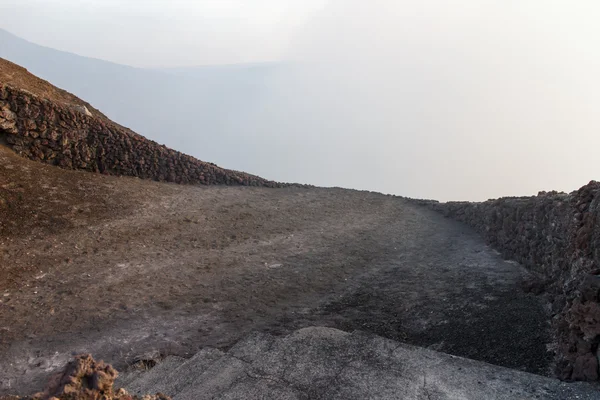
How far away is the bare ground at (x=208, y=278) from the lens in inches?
266

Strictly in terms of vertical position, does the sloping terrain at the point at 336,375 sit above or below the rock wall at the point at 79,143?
below

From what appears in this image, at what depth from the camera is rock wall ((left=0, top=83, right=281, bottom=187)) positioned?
1221 cm

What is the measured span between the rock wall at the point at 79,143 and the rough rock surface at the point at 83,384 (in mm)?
10966

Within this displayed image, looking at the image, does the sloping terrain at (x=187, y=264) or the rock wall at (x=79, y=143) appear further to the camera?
the rock wall at (x=79, y=143)

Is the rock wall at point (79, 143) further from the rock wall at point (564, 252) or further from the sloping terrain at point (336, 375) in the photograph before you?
the rock wall at point (564, 252)

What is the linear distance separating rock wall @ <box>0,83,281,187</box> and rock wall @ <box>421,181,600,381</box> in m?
10.1

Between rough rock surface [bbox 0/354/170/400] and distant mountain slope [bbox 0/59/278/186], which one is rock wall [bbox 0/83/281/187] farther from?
rough rock surface [bbox 0/354/170/400]

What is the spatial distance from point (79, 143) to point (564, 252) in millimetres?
12765

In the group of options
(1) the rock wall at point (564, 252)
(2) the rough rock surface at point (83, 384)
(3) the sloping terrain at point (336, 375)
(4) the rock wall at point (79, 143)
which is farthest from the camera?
(4) the rock wall at point (79, 143)

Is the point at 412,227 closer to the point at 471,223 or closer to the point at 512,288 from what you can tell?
the point at 471,223

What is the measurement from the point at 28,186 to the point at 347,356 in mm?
9553

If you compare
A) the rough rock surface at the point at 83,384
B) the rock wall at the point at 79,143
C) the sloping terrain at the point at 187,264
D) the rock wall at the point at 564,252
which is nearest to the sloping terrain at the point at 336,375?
the rock wall at the point at 564,252

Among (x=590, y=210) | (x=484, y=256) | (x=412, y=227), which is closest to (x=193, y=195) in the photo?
(x=412, y=227)

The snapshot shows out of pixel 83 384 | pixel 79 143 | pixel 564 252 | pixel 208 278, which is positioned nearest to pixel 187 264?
pixel 208 278
